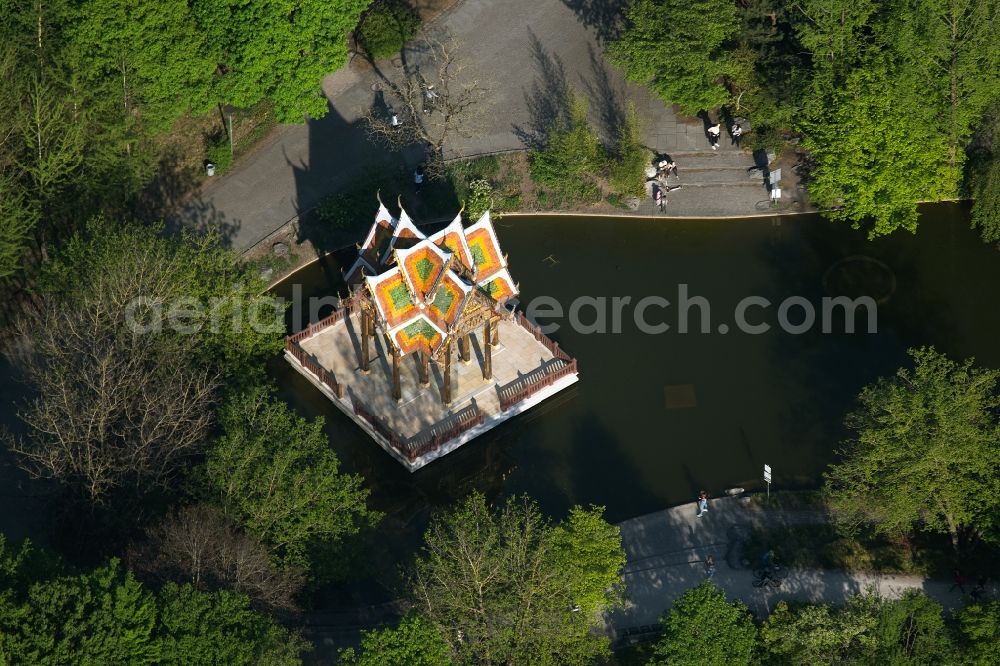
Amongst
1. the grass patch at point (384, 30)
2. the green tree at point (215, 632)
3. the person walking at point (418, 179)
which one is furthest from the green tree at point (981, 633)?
the grass patch at point (384, 30)

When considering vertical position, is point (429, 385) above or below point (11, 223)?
below

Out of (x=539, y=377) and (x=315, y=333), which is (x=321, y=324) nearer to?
(x=315, y=333)

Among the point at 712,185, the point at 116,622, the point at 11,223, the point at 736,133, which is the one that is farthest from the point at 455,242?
the point at 736,133

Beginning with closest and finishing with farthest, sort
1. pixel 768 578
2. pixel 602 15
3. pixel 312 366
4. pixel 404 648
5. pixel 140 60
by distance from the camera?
pixel 404 648 < pixel 768 578 < pixel 312 366 < pixel 140 60 < pixel 602 15

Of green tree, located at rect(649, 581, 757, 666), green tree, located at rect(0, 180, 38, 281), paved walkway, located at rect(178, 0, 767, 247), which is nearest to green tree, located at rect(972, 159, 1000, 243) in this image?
paved walkway, located at rect(178, 0, 767, 247)

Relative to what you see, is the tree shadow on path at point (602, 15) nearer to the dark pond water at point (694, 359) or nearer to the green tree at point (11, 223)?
the dark pond water at point (694, 359)
